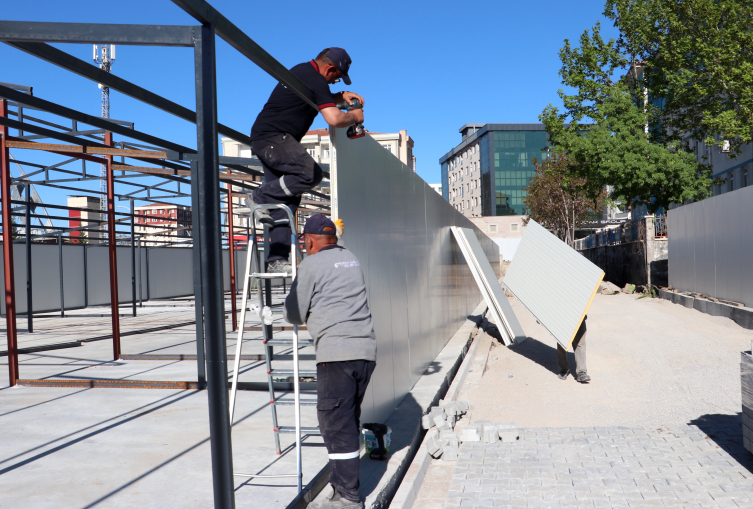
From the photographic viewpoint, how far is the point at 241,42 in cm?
262

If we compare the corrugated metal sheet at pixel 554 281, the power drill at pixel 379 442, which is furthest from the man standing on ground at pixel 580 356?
the power drill at pixel 379 442

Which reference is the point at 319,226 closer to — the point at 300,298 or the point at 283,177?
the point at 300,298

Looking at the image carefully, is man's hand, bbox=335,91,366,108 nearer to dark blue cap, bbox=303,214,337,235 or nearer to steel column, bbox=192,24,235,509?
dark blue cap, bbox=303,214,337,235

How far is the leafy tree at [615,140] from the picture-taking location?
24056 mm

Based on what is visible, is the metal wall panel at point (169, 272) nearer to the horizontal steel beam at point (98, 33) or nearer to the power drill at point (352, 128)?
the power drill at point (352, 128)

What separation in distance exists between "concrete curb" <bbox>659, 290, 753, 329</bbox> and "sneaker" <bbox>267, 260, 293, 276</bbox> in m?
11.4

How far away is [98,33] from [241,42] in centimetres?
59

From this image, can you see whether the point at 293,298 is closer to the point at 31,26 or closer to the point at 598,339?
the point at 31,26

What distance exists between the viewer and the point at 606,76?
26.9 meters

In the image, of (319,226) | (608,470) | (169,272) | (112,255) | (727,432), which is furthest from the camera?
(169,272)

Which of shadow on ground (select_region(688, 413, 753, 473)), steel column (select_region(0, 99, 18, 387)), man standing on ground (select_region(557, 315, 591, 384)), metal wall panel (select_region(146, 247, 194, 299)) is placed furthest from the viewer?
metal wall panel (select_region(146, 247, 194, 299))

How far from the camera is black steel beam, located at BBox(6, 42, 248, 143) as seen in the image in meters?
2.66

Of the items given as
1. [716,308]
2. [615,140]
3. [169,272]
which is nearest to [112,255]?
[716,308]

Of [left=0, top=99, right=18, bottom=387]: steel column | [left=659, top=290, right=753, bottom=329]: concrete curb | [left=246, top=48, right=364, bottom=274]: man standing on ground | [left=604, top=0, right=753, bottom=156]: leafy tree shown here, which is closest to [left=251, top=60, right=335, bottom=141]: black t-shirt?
[left=246, top=48, right=364, bottom=274]: man standing on ground
